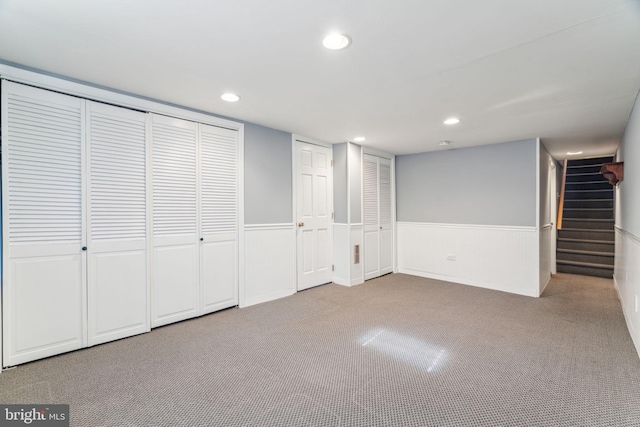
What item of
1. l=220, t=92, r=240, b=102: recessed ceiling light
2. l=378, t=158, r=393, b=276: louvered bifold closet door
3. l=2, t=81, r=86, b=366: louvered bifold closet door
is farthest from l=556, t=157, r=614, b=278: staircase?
l=2, t=81, r=86, b=366: louvered bifold closet door

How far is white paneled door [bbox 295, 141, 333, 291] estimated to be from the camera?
14.5 feet

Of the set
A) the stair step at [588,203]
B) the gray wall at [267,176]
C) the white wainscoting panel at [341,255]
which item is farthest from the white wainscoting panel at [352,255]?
the stair step at [588,203]

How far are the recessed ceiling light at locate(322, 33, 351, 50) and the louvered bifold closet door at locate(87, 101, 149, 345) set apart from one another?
2054 millimetres

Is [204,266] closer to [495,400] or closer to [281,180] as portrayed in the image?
[281,180]

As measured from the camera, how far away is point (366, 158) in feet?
16.8

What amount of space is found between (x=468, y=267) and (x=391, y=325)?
2.43 m

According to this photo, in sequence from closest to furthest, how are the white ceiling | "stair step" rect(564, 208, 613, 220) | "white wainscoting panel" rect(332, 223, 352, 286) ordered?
the white ceiling, "white wainscoting panel" rect(332, 223, 352, 286), "stair step" rect(564, 208, 613, 220)

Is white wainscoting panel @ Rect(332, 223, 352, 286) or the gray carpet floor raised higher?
white wainscoting panel @ Rect(332, 223, 352, 286)

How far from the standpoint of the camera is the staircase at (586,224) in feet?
18.0

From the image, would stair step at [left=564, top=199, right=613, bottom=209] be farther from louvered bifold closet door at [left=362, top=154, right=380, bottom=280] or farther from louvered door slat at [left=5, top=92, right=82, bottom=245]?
louvered door slat at [left=5, top=92, right=82, bottom=245]

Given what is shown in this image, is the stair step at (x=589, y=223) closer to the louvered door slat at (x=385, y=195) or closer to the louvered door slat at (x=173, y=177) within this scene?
the louvered door slat at (x=385, y=195)

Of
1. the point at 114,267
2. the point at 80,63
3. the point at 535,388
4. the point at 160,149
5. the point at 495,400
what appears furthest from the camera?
the point at 160,149

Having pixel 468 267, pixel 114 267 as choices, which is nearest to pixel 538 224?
pixel 468 267

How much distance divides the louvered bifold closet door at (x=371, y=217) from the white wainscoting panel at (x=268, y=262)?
4.78 feet
